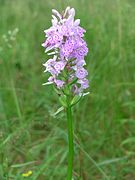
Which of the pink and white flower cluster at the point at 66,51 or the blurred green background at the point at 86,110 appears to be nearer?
the pink and white flower cluster at the point at 66,51

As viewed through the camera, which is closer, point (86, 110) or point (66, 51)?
point (66, 51)

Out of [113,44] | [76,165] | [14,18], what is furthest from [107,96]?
[14,18]

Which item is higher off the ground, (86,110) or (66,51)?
(66,51)

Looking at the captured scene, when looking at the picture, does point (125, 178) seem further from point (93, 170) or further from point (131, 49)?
point (131, 49)

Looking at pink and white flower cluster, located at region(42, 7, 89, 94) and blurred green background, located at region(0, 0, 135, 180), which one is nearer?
pink and white flower cluster, located at region(42, 7, 89, 94)
